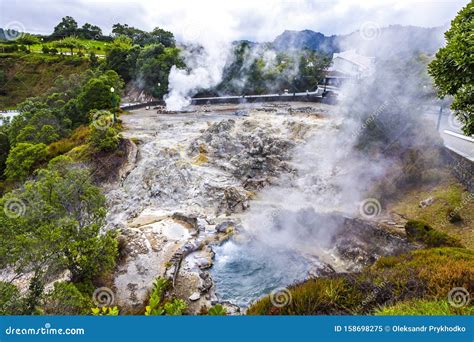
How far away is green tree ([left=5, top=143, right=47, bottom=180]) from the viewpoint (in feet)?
73.7

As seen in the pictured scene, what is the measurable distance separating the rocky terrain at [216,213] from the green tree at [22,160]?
6472mm

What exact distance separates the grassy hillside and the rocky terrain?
33.4 m

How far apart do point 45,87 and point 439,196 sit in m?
58.2

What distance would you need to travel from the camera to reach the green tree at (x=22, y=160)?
22453mm

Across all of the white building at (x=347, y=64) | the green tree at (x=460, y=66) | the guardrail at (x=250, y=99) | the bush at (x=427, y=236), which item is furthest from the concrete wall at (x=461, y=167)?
the white building at (x=347, y=64)

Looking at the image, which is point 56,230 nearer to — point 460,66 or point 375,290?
point 375,290

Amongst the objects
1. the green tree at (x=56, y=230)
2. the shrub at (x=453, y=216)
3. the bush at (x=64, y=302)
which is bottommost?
the bush at (x=64, y=302)

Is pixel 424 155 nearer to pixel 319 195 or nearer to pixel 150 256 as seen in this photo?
pixel 319 195

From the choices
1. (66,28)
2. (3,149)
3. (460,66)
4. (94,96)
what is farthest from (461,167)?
(66,28)

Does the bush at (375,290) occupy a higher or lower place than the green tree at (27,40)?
lower

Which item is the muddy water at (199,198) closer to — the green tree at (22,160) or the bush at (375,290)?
the bush at (375,290)

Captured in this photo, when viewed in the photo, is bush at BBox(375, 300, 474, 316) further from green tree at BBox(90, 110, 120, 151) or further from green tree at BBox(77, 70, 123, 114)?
green tree at BBox(77, 70, 123, 114)

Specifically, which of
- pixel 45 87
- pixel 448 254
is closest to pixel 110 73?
pixel 45 87

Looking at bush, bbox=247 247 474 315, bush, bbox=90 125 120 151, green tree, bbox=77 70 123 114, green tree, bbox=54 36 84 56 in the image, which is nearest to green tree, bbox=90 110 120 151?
bush, bbox=90 125 120 151
